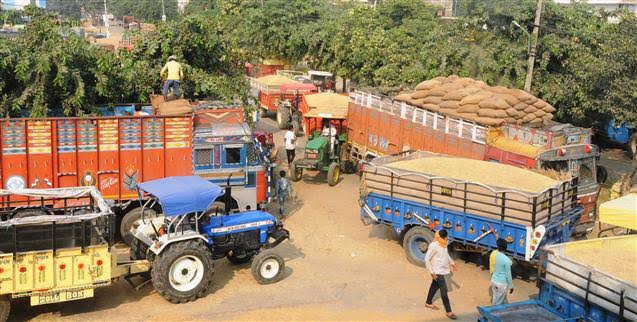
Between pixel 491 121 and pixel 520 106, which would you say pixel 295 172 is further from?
pixel 520 106

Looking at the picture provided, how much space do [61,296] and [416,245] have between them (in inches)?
272

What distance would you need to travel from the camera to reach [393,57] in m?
30.4

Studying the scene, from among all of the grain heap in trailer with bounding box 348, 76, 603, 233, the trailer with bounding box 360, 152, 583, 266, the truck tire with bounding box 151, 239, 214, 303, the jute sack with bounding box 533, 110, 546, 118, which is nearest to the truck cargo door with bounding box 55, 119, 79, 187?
the truck tire with bounding box 151, 239, 214, 303

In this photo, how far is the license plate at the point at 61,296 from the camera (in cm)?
1052

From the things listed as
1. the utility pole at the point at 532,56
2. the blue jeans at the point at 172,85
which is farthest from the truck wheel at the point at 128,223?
the utility pole at the point at 532,56

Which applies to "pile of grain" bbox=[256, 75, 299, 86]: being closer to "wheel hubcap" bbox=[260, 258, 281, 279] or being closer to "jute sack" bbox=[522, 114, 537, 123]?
"jute sack" bbox=[522, 114, 537, 123]

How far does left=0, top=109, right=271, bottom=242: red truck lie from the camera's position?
14211 millimetres

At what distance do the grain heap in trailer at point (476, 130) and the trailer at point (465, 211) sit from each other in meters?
1.27

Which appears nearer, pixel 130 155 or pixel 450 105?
pixel 130 155

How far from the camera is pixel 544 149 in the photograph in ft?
50.1

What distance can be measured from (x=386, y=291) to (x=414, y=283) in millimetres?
727

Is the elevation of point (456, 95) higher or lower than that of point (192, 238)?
higher

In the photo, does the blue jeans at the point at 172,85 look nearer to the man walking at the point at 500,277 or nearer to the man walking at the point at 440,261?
the man walking at the point at 440,261

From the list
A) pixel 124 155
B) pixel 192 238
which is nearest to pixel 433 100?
pixel 124 155
